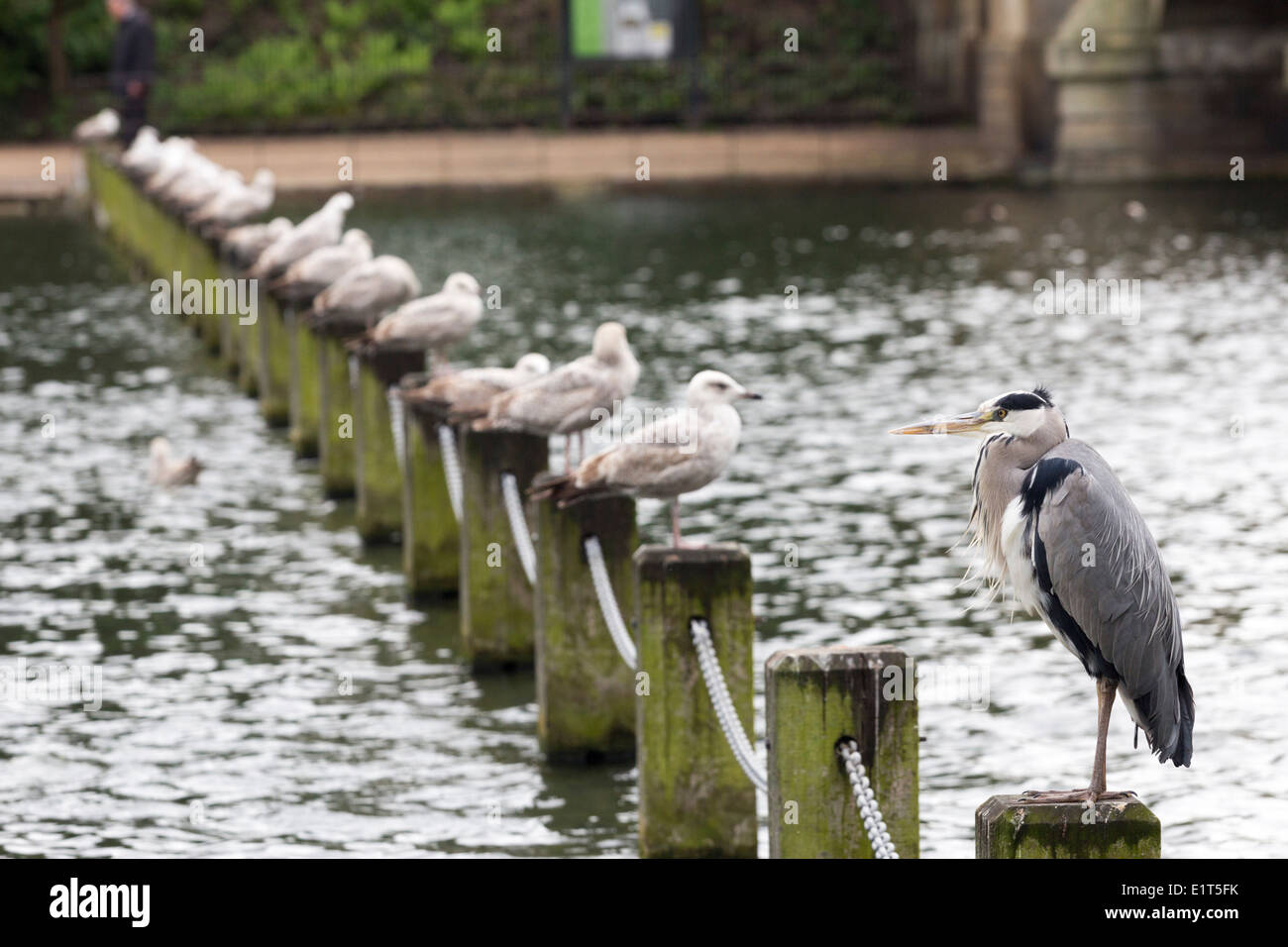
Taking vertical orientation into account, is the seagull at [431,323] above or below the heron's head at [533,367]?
above

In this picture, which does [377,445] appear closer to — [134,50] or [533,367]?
[533,367]

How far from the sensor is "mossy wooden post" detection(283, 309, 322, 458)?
1512 centimetres

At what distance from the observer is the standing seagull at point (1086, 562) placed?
5.81 metres

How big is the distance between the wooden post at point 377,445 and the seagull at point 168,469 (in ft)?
6.84

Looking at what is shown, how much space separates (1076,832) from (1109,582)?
0.71 meters

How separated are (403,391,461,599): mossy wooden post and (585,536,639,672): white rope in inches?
103

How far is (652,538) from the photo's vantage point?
13.5 m

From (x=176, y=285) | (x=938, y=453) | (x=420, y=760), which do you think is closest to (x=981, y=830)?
(x=420, y=760)

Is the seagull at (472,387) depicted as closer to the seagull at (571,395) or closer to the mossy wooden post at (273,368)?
the seagull at (571,395)

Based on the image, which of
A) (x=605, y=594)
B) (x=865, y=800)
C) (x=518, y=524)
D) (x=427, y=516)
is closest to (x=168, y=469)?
(x=427, y=516)

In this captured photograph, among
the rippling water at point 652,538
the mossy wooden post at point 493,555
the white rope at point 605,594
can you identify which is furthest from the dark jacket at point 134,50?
the white rope at point 605,594

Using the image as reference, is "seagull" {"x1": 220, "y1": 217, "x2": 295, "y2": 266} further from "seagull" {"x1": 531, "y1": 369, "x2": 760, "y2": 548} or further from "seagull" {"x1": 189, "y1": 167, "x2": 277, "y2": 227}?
"seagull" {"x1": 531, "y1": 369, "x2": 760, "y2": 548}

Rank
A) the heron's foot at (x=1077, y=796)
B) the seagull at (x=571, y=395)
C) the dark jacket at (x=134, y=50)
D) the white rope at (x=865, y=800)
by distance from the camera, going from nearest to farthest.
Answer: the heron's foot at (x=1077, y=796), the white rope at (x=865, y=800), the seagull at (x=571, y=395), the dark jacket at (x=134, y=50)

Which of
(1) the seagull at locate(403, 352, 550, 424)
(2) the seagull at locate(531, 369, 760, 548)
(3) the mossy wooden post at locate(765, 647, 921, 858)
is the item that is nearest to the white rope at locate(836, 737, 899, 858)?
(3) the mossy wooden post at locate(765, 647, 921, 858)
